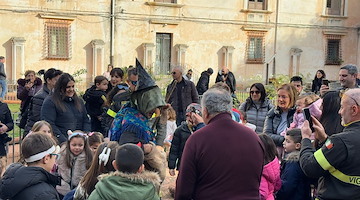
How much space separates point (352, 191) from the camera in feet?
11.1

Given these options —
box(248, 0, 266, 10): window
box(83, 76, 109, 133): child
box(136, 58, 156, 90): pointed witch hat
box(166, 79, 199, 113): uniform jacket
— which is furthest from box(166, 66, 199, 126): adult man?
box(248, 0, 266, 10): window

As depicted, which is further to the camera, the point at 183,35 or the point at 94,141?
the point at 183,35

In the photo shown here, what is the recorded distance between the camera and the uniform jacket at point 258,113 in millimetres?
6809

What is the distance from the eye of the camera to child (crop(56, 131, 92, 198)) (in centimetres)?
468

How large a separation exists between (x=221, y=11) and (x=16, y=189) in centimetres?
2344

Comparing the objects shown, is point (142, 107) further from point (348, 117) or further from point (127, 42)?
point (127, 42)

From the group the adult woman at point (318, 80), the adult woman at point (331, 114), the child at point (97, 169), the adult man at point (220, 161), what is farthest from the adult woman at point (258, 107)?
the adult woman at point (318, 80)

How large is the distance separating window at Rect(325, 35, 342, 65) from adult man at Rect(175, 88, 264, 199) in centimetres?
2768

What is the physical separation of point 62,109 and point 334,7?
89.5 ft

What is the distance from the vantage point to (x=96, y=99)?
7.15 meters

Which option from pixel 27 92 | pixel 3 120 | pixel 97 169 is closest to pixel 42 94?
pixel 3 120

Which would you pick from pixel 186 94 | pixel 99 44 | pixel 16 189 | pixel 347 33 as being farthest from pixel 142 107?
pixel 347 33

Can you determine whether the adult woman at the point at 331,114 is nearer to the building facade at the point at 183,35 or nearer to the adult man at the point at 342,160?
the adult man at the point at 342,160

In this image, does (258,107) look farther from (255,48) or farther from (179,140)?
(255,48)
